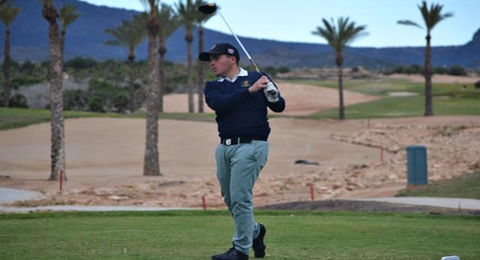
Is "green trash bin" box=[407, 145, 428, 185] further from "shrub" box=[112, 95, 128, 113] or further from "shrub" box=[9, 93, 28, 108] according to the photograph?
"shrub" box=[112, 95, 128, 113]

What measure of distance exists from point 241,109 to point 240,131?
0.22m

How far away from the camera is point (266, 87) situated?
10.1 meters

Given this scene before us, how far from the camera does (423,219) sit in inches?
711

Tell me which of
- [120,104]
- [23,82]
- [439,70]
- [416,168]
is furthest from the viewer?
[439,70]

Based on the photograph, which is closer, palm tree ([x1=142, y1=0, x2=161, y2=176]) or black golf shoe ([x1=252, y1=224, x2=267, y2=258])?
black golf shoe ([x1=252, y1=224, x2=267, y2=258])

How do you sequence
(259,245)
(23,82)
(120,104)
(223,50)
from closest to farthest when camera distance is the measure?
1. (223,50)
2. (259,245)
3. (23,82)
4. (120,104)

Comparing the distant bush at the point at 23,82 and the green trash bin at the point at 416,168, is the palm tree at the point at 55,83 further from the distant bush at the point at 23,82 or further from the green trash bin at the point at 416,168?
the distant bush at the point at 23,82

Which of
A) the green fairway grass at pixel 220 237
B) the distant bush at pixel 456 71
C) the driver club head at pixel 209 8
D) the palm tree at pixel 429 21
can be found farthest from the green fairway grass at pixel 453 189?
the distant bush at pixel 456 71

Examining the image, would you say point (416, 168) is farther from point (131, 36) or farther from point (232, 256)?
point (131, 36)

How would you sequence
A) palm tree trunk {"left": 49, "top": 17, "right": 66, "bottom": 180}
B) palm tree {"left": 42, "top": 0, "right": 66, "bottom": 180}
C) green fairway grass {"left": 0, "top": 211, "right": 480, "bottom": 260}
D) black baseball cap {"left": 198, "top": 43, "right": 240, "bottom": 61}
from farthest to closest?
palm tree trunk {"left": 49, "top": 17, "right": 66, "bottom": 180} < palm tree {"left": 42, "top": 0, "right": 66, "bottom": 180} < green fairway grass {"left": 0, "top": 211, "right": 480, "bottom": 260} < black baseball cap {"left": 198, "top": 43, "right": 240, "bottom": 61}

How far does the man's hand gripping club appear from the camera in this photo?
10094 mm

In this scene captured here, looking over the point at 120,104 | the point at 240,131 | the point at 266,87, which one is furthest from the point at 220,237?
the point at 120,104

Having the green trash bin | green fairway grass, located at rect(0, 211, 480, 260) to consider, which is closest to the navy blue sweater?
green fairway grass, located at rect(0, 211, 480, 260)

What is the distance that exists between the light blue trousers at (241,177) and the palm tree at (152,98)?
99.3ft
